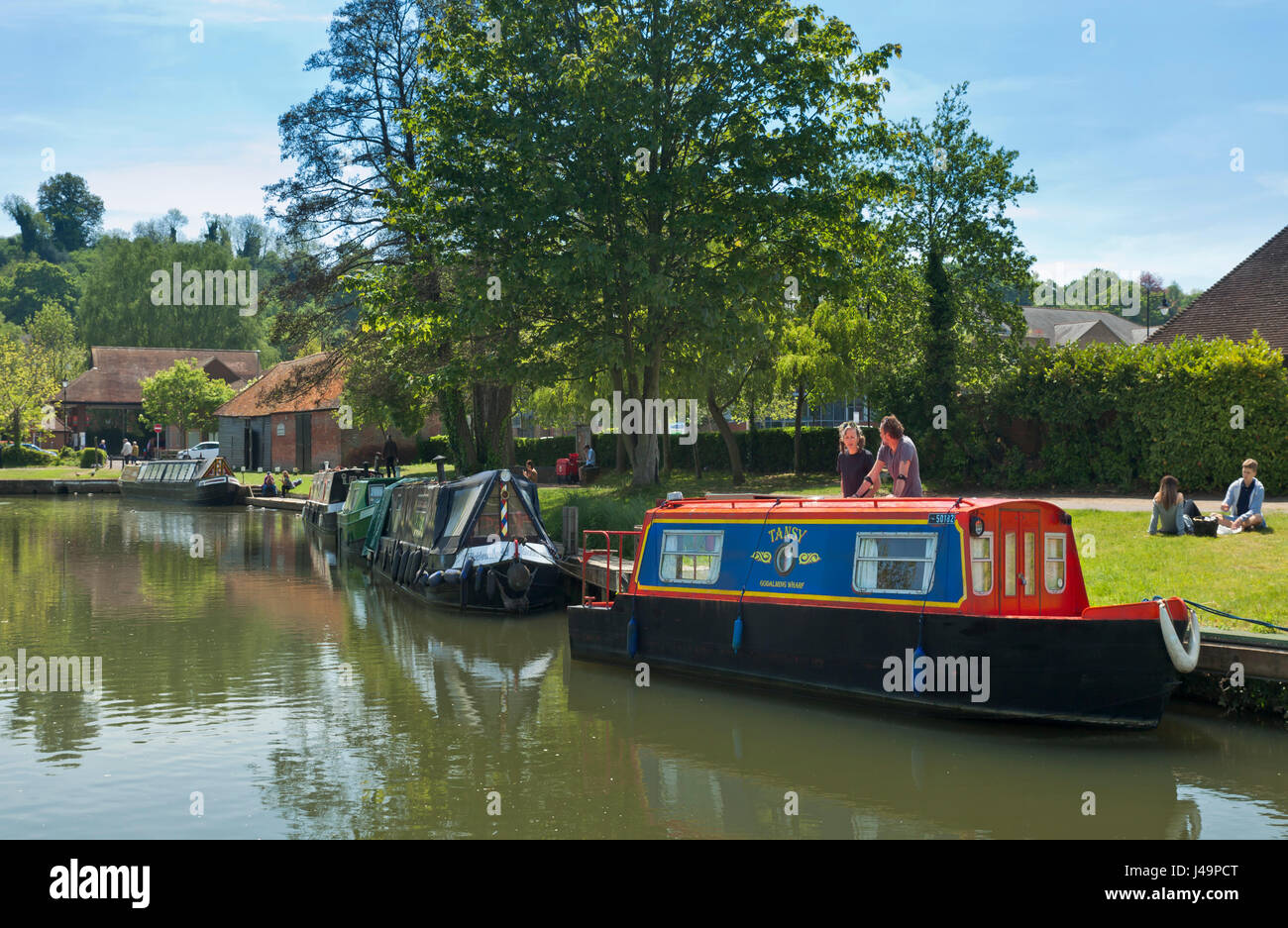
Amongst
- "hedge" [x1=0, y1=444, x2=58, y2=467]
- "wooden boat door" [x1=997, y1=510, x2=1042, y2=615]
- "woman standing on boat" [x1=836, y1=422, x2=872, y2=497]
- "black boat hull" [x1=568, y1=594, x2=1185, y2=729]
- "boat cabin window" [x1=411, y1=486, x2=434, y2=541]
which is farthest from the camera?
"hedge" [x1=0, y1=444, x2=58, y2=467]

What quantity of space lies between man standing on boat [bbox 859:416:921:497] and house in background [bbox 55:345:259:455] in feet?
228

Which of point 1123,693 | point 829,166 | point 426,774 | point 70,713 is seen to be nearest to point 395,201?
point 829,166

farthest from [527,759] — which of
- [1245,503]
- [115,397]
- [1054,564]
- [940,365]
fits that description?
[115,397]

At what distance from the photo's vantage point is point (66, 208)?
141500 mm

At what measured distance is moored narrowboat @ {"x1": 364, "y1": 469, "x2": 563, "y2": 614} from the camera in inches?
733

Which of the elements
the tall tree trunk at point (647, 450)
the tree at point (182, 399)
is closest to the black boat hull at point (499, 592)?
the tall tree trunk at point (647, 450)

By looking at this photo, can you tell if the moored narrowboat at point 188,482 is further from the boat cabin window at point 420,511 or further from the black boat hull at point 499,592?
the black boat hull at point 499,592

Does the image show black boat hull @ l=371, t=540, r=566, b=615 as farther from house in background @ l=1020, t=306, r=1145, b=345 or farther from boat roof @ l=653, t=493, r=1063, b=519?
house in background @ l=1020, t=306, r=1145, b=345

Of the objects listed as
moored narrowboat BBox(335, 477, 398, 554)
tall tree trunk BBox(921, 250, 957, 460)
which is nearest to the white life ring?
tall tree trunk BBox(921, 250, 957, 460)

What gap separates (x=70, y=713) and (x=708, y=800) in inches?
280

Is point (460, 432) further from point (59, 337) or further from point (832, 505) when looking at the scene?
point (59, 337)

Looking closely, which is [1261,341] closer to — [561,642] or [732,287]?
[732,287]

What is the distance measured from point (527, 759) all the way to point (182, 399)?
64.6 m

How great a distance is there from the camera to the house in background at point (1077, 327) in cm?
7519
